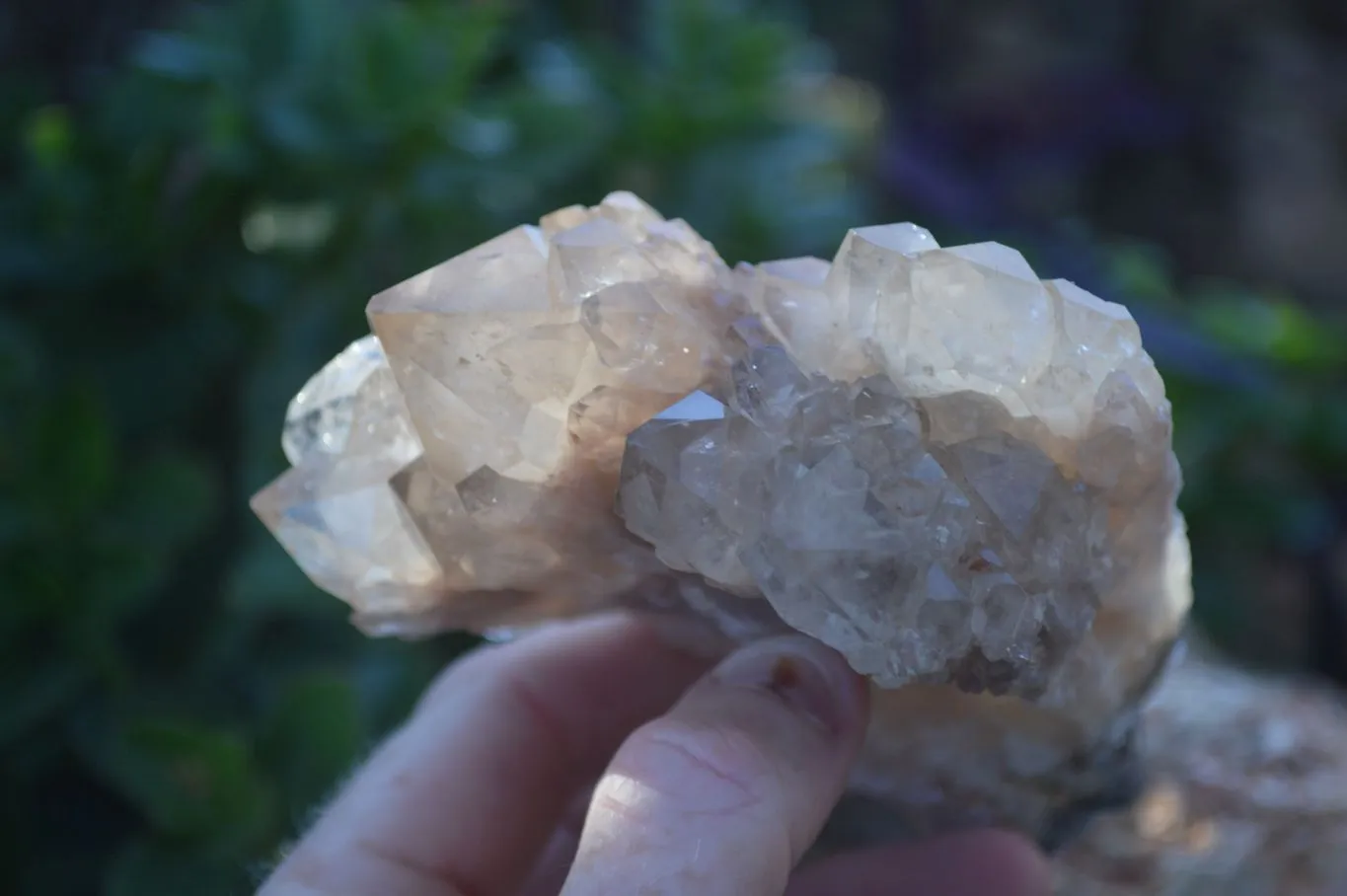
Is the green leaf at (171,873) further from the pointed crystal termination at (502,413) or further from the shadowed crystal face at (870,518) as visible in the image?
the shadowed crystal face at (870,518)

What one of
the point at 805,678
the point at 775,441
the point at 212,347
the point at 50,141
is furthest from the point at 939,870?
the point at 50,141

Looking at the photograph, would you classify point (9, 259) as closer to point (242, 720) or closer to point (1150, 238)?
point (242, 720)

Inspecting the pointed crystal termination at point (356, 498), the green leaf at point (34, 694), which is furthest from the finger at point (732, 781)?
the green leaf at point (34, 694)

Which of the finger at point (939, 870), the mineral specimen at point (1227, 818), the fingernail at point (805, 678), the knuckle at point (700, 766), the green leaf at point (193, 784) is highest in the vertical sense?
the knuckle at point (700, 766)

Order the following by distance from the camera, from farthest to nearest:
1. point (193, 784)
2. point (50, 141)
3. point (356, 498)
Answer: point (50, 141)
point (193, 784)
point (356, 498)

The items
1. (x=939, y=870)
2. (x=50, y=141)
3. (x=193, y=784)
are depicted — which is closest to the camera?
(x=939, y=870)

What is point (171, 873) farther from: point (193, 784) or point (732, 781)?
point (732, 781)
